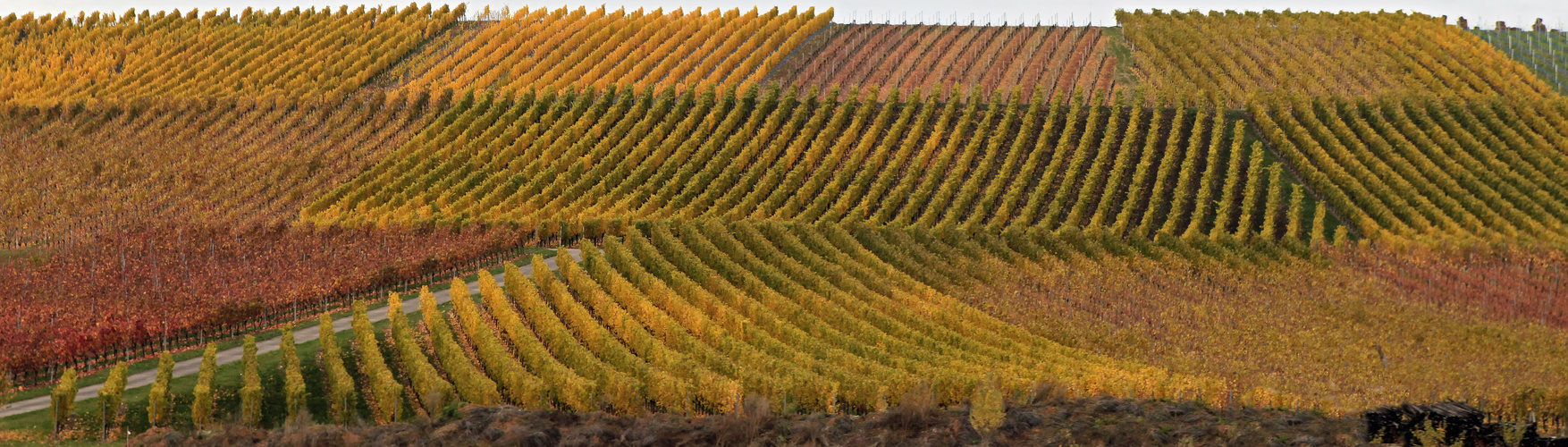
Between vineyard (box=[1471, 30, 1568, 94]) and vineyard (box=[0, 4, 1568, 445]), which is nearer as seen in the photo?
vineyard (box=[0, 4, 1568, 445])

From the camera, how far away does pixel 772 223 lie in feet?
248

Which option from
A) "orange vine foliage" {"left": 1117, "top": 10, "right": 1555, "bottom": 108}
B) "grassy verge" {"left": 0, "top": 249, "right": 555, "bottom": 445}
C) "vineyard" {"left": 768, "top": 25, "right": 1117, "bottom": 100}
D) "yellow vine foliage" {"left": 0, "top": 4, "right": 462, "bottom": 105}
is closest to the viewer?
"grassy verge" {"left": 0, "top": 249, "right": 555, "bottom": 445}

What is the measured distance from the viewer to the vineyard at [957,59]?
10381 centimetres

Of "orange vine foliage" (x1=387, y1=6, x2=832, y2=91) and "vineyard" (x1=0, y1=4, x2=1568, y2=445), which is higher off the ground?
"orange vine foliage" (x1=387, y1=6, x2=832, y2=91)

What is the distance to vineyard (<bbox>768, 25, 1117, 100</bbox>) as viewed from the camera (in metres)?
104

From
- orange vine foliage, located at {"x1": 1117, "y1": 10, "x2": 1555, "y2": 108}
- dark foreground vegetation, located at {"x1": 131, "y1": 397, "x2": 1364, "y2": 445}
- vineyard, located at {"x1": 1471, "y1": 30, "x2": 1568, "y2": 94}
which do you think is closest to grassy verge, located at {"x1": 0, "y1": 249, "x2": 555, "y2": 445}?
dark foreground vegetation, located at {"x1": 131, "y1": 397, "x2": 1364, "y2": 445}

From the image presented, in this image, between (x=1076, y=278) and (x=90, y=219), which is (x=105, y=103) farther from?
(x=1076, y=278)

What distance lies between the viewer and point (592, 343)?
178 ft

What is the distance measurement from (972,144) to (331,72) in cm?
4875

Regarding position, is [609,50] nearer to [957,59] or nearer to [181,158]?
[957,59]

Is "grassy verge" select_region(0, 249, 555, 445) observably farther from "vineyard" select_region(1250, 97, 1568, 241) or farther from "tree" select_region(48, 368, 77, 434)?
"vineyard" select_region(1250, 97, 1568, 241)

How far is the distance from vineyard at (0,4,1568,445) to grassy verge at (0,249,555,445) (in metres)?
0.18

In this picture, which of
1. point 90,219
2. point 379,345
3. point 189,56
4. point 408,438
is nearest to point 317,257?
point 379,345

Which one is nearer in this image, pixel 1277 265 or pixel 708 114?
pixel 1277 265
